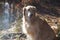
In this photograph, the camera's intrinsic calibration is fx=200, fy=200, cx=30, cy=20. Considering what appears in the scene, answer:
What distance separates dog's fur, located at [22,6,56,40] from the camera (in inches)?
234

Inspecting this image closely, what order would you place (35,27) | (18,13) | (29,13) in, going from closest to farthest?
1. (29,13)
2. (35,27)
3. (18,13)

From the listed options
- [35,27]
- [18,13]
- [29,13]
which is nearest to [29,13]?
[29,13]

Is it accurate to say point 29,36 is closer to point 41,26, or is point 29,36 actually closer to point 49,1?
point 41,26

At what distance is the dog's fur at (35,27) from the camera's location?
19.5 feet

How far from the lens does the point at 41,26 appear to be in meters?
6.28

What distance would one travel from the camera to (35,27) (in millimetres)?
6156

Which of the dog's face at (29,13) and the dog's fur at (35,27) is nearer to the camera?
the dog's face at (29,13)

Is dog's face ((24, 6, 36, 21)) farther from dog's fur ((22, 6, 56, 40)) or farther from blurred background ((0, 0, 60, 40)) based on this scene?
blurred background ((0, 0, 60, 40))

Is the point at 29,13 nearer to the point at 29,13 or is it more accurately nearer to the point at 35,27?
the point at 29,13

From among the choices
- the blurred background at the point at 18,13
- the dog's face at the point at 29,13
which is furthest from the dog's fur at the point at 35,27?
the blurred background at the point at 18,13

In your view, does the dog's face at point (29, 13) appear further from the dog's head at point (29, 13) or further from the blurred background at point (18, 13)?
the blurred background at point (18, 13)

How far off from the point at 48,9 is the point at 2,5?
2.70 metres

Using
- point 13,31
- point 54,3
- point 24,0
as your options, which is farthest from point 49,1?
point 13,31

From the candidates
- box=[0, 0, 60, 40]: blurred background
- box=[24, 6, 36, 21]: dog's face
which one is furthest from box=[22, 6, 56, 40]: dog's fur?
box=[0, 0, 60, 40]: blurred background
